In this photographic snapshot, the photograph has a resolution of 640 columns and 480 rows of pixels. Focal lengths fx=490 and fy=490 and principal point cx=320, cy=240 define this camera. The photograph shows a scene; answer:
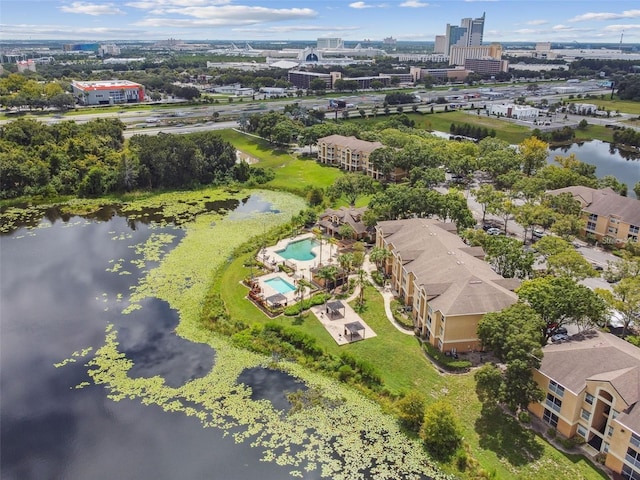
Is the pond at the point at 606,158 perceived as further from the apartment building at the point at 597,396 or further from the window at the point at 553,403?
the window at the point at 553,403

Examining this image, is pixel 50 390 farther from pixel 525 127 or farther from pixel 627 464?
pixel 525 127

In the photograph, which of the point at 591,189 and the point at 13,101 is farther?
the point at 13,101

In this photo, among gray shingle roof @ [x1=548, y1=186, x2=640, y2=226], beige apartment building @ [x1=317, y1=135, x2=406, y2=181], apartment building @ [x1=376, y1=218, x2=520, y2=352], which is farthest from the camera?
beige apartment building @ [x1=317, y1=135, x2=406, y2=181]

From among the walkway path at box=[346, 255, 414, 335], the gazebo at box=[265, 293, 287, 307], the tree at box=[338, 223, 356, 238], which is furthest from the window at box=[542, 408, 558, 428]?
the tree at box=[338, 223, 356, 238]

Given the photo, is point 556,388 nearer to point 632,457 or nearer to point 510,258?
point 632,457

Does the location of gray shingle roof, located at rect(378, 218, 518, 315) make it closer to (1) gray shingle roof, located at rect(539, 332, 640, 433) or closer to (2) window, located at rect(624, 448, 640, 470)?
(1) gray shingle roof, located at rect(539, 332, 640, 433)

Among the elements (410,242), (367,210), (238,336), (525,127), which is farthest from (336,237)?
(525,127)
